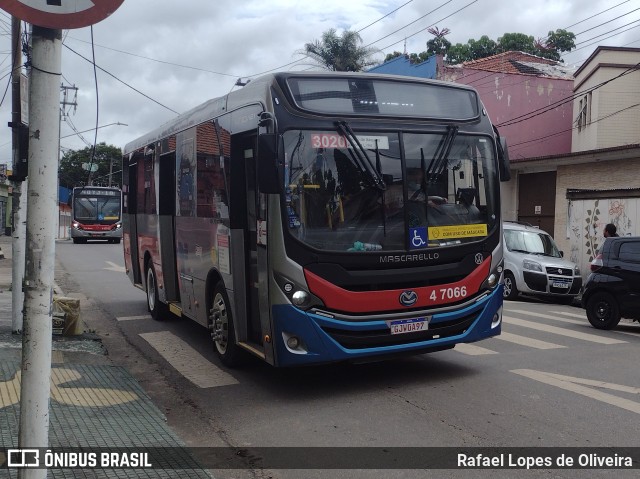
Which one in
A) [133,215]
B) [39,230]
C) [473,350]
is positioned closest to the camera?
[39,230]

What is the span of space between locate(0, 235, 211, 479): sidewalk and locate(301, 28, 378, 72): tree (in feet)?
85.6

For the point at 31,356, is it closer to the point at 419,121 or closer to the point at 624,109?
the point at 419,121

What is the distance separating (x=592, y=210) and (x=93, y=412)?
17.1m

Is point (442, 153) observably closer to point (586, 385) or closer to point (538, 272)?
point (586, 385)

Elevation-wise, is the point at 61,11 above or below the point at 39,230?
above

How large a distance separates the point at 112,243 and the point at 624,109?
29.1 metres

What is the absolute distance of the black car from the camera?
1095cm

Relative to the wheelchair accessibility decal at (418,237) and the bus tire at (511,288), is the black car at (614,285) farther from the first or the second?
the wheelchair accessibility decal at (418,237)

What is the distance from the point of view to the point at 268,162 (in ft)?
19.0

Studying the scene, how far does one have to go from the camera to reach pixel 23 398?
10.7 ft

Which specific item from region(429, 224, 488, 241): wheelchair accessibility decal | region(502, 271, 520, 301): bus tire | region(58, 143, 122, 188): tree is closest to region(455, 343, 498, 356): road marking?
region(429, 224, 488, 241): wheelchair accessibility decal

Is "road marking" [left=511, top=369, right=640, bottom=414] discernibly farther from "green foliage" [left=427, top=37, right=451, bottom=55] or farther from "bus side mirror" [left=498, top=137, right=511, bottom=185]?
"green foliage" [left=427, top=37, right=451, bottom=55]

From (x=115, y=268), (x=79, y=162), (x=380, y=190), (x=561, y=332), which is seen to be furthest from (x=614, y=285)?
(x=79, y=162)

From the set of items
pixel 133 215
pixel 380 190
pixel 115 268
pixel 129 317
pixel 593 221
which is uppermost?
pixel 380 190
